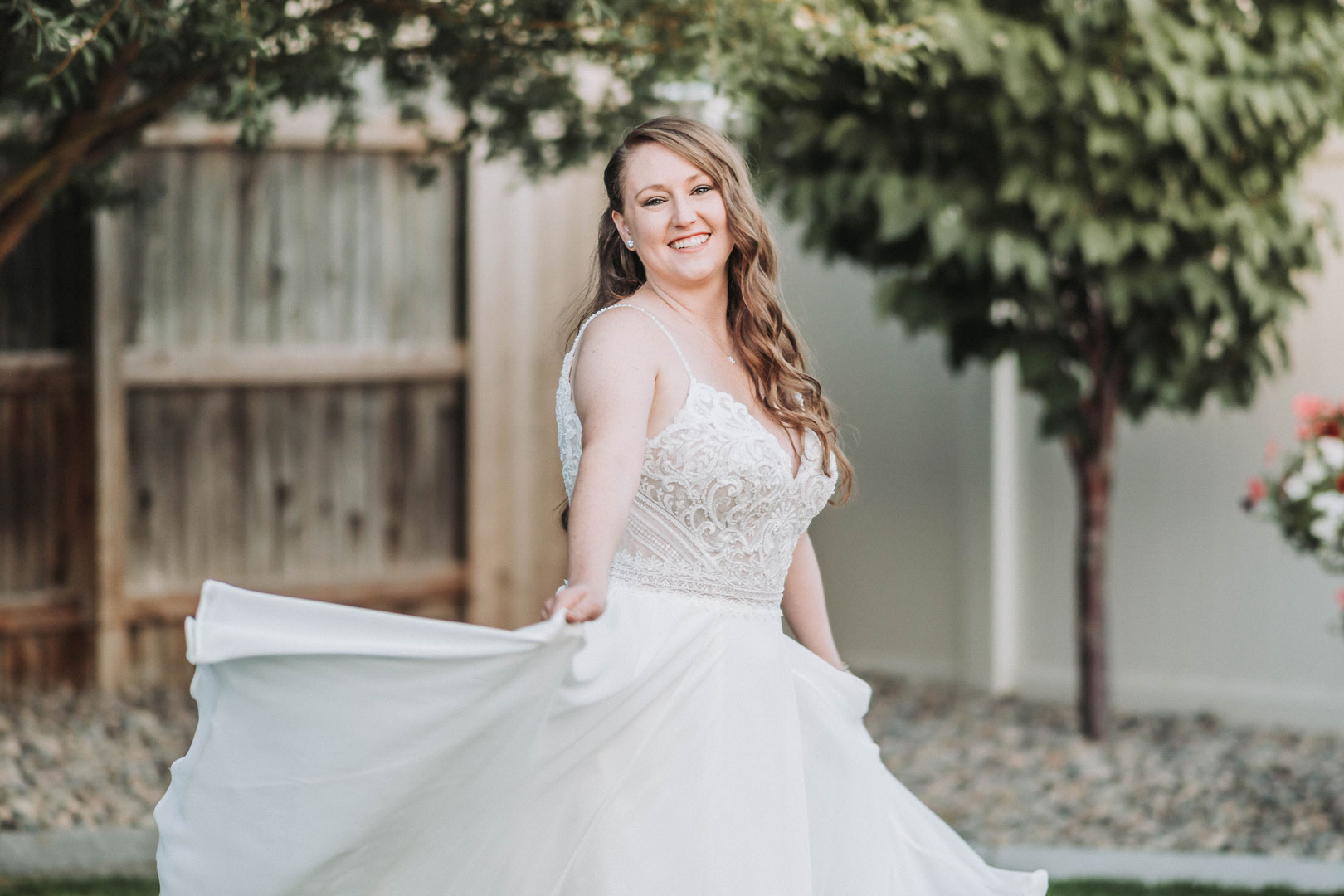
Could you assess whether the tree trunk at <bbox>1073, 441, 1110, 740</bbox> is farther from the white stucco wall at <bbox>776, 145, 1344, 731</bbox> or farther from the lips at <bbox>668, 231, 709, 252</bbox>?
the lips at <bbox>668, 231, 709, 252</bbox>

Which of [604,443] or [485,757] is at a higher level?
[604,443]

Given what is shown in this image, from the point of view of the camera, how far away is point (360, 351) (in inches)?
264

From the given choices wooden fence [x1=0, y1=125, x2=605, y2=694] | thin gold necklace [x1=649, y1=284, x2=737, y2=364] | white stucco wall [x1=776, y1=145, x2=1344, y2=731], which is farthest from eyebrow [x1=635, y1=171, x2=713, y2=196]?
wooden fence [x1=0, y1=125, x2=605, y2=694]

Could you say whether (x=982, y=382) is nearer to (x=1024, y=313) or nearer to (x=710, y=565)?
(x=1024, y=313)

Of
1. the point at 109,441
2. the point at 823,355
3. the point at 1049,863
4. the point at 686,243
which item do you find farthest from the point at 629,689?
the point at 823,355

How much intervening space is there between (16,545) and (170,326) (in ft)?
3.63

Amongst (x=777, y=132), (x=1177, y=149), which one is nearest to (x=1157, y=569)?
(x=1177, y=149)

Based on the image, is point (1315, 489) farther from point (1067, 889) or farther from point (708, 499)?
point (708, 499)

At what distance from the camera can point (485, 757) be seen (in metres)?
2.25

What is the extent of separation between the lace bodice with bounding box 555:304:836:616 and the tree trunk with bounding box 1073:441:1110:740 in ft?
11.1

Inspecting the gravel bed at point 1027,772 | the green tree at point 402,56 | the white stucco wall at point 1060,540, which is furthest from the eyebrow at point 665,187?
the white stucco wall at point 1060,540

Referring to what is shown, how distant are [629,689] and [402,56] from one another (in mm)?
2718

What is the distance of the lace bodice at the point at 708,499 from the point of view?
2.45 meters

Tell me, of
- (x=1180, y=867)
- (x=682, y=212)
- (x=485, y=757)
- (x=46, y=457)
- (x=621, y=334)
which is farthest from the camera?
(x=46, y=457)
